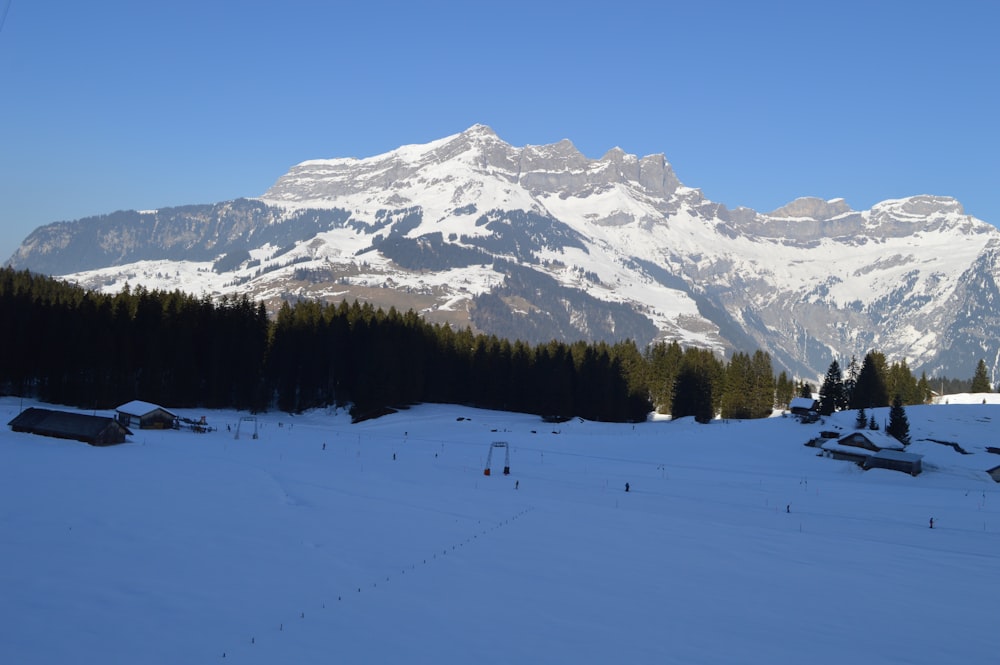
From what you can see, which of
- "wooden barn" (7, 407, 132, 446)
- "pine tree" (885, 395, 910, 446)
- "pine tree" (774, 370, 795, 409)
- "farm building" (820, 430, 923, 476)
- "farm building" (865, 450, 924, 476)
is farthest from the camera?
"pine tree" (774, 370, 795, 409)

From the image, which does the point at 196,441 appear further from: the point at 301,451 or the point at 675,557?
the point at 675,557

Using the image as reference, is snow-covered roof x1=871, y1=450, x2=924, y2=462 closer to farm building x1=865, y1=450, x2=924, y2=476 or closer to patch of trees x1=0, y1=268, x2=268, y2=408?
farm building x1=865, y1=450, x2=924, y2=476

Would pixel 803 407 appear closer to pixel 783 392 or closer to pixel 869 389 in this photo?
pixel 869 389

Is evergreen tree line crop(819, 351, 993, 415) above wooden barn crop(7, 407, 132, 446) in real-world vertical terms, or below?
above

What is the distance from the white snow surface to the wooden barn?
4.15 ft

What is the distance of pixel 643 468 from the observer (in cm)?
6644

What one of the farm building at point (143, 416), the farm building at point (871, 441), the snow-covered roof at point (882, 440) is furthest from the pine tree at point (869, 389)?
the farm building at point (143, 416)

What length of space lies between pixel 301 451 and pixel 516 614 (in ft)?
146

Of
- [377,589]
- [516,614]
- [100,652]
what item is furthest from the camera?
[377,589]

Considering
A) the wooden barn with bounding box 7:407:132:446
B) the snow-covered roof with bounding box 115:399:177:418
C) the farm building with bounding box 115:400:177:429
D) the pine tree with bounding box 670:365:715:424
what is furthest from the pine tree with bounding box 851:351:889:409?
the wooden barn with bounding box 7:407:132:446

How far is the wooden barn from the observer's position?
57.8m

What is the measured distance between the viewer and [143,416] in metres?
71.1

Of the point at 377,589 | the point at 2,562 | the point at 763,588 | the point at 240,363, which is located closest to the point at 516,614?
the point at 377,589

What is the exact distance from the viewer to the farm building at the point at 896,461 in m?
68.2
